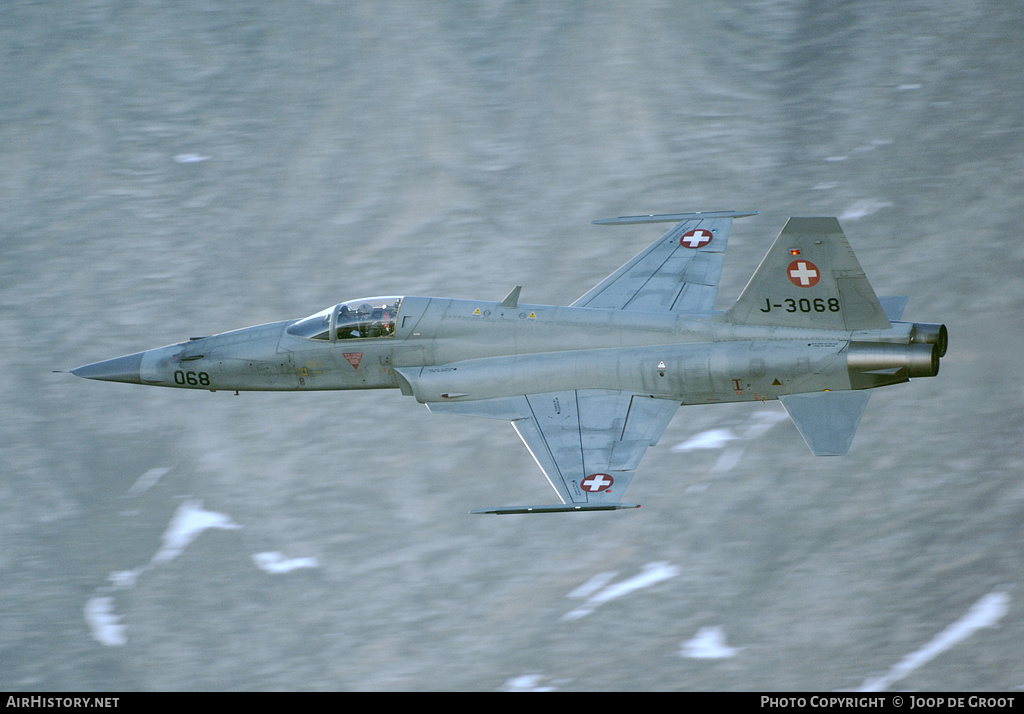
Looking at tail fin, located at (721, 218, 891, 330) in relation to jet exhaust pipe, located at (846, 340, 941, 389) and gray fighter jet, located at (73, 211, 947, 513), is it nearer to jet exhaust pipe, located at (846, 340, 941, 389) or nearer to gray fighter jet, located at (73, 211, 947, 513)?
gray fighter jet, located at (73, 211, 947, 513)

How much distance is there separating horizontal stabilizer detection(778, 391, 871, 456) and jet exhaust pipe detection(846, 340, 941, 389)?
340 mm

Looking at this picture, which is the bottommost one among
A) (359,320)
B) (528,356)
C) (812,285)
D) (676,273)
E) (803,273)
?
(528,356)

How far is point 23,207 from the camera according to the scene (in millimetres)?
37250

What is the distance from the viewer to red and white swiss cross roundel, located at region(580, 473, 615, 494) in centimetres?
2622

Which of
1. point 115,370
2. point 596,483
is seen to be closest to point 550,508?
point 596,483

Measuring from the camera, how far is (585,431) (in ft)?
90.1

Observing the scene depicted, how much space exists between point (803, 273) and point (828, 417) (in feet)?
8.69

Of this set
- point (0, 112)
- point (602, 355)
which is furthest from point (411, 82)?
point (602, 355)

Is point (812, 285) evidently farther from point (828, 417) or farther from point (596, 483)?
point (596, 483)

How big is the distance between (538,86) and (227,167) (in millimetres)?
8253

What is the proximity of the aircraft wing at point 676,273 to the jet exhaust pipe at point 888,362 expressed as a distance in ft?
11.7

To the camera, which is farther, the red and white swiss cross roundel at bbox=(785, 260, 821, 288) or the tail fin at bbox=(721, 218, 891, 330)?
the red and white swiss cross roundel at bbox=(785, 260, 821, 288)

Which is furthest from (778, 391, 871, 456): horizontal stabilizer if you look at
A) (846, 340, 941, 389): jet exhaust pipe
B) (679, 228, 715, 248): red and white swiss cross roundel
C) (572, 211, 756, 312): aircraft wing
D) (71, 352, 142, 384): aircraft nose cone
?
(71, 352, 142, 384): aircraft nose cone

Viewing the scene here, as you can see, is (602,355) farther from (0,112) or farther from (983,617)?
(0,112)
